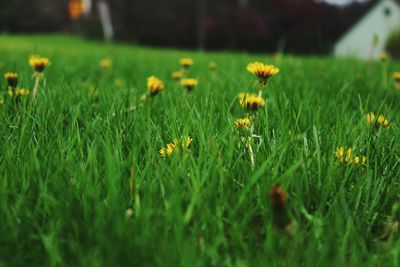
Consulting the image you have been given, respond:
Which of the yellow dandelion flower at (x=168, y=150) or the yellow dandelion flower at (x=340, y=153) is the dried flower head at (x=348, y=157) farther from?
the yellow dandelion flower at (x=168, y=150)

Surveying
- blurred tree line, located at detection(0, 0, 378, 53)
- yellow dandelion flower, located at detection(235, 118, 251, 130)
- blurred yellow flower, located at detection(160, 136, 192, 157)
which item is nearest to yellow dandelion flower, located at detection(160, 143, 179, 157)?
blurred yellow flower, located at detection(160, 136, 192, 157)

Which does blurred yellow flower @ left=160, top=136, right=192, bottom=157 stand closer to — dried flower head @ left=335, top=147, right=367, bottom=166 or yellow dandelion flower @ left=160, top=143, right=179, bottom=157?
yellow dandelion flower @ left=160, top=143, right=179, bottom=157

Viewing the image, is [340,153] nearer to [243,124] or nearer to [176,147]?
[243,124]

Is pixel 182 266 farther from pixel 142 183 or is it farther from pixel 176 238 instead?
pixel 142 183

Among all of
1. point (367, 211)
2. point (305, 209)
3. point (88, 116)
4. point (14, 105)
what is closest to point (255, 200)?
point (305, 209)

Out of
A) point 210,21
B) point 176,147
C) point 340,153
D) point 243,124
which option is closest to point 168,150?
point 176,147

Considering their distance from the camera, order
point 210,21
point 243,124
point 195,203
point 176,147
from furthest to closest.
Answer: point 210,21 < point 243,124 < point 176,147 < point 195,203

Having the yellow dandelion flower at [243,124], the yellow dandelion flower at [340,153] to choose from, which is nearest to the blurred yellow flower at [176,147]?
the yellow dandelion flower at [243,124]

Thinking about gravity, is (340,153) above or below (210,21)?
above

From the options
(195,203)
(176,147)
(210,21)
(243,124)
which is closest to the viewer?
(195,203)
